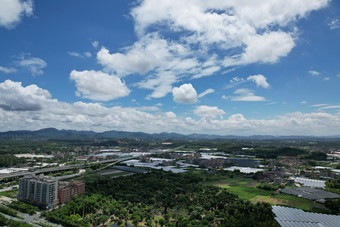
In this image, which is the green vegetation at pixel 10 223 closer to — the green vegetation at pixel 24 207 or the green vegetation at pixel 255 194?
the green vegetation at pixel 24 207

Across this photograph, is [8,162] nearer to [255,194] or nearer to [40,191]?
[40,191]

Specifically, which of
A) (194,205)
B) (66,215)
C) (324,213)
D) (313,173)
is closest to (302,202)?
(324,213)

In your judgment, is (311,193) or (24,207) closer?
(24,207)

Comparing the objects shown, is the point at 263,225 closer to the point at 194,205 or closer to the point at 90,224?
the point at 194,205

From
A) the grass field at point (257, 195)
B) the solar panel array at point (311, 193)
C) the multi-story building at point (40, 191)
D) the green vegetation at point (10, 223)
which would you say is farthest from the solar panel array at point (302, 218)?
the multi-story building at point (40, 191)

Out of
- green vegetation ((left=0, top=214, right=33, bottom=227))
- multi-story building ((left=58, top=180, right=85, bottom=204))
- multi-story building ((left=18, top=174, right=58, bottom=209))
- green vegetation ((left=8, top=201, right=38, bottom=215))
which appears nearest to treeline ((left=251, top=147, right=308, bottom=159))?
multi-story building ((left=58, top=180, right=85, bottom=204))

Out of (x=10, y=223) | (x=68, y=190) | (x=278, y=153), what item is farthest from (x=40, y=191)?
(x=278, y=153)
